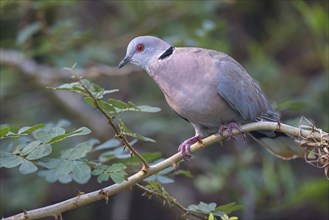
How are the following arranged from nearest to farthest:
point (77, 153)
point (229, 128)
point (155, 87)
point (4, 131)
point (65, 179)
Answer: point (4, 131) < point (77, 153) < point (65, 179) < point (229, 128) < point (155, 87)

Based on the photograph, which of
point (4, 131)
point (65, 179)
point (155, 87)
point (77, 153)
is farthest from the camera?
point (155, 87)

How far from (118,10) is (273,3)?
1.23 meters

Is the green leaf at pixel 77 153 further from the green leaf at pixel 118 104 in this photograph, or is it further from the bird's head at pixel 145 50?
the bird's head at pixel 145 50

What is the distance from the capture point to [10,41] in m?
4.04

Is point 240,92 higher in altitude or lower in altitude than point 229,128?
higher

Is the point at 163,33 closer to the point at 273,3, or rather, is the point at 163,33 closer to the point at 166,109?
the point at 166,109

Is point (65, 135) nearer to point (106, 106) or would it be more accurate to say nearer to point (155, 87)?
point (106, 106)

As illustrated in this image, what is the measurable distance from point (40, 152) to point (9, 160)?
97 mm

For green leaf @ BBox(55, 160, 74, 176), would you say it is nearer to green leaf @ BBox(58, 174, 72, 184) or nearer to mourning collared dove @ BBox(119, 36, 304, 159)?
green leaf @ BBox(58, 174, 72, 184)

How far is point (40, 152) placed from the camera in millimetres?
1886

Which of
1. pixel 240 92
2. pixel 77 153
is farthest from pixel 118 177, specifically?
pixel 240 92

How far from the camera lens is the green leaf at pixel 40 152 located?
188cm

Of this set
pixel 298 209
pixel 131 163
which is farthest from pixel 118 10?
pixel 131 163

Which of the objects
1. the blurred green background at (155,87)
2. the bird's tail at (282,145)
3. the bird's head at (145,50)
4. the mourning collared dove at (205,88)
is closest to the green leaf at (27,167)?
the mourning collared dove at (205,88)
